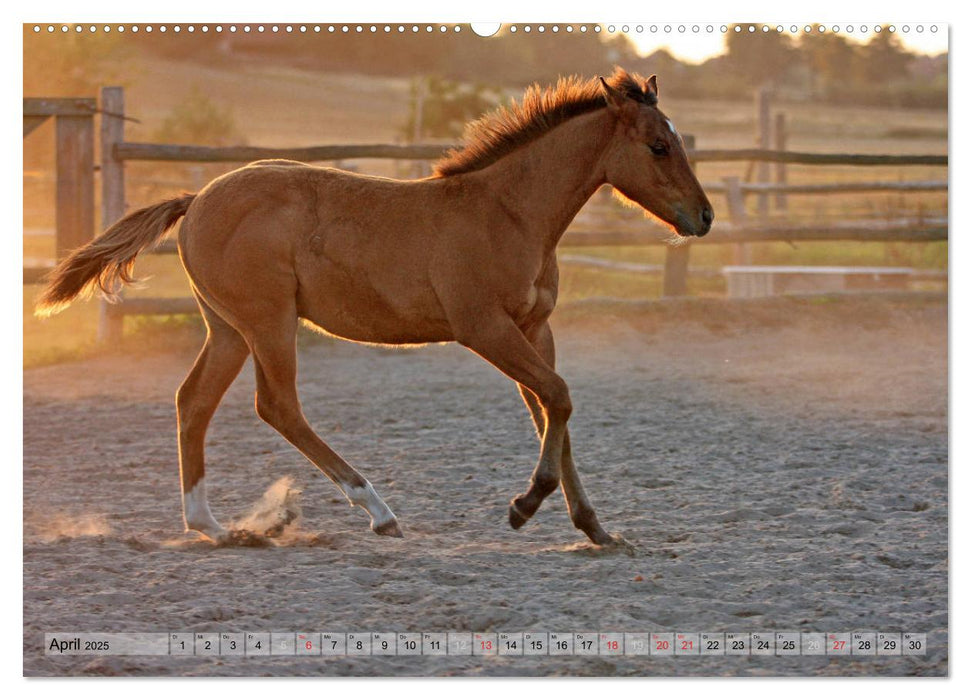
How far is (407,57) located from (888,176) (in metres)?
8.70

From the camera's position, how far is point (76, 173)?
8328 millimetres

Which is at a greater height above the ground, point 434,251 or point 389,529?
point 434,251

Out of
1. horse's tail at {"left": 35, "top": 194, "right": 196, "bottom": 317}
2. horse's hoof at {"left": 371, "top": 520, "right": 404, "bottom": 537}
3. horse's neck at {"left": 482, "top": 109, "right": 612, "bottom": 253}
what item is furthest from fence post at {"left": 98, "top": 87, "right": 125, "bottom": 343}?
horse's neck at {"left": 482, "top": 109, "right": 612, "bottom": 253}

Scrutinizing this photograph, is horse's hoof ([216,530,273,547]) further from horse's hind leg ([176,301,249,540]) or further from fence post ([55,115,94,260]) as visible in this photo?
fence post ([55,115,94,260])

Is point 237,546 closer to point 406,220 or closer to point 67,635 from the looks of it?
point 67,635

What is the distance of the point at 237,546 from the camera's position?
450 cm

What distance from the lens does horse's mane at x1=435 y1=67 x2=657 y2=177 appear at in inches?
174

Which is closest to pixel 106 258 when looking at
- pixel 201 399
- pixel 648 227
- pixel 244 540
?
pixel 201 399

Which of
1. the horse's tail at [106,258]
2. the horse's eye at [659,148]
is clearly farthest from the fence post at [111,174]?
the horse's eye at [659,148]

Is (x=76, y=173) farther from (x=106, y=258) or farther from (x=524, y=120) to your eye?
A: (x=524, y=120)

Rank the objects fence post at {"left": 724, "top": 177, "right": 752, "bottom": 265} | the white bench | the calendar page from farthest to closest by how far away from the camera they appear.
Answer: fence post at {"left": 724, "top": 177, "right": 752, "bottom": 265} → the white bench → the calendar page

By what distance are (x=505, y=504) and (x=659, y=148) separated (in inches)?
68.4

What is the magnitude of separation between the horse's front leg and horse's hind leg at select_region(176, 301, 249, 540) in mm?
1126

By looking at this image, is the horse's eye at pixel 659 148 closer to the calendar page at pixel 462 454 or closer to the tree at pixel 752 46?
the calendar page at pixel 462 454
